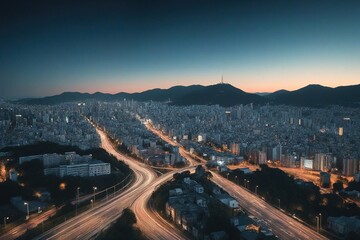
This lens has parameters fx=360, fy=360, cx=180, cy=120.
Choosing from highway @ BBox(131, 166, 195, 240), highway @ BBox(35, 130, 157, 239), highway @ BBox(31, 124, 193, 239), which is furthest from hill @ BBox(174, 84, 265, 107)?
highway @ BBox(131, 166, 195, 240)

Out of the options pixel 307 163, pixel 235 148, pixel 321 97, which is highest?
pixel 321 97

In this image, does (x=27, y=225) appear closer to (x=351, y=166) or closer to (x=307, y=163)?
(x=307, y=163)

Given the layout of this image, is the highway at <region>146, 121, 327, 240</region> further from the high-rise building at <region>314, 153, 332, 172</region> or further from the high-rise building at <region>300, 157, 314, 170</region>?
the high-rise building at <region>314, 153, 332, 172</region>

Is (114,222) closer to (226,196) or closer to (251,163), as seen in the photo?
(226,196)

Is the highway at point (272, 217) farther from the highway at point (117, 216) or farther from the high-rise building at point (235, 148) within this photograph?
the high-rise building at point (235, 148)

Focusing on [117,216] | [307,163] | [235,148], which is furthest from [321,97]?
[117,216]

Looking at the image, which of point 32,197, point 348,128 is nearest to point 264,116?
point 348,128

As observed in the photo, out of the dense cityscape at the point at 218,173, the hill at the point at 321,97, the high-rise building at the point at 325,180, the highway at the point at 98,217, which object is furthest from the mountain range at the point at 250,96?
the highway at the point at 98,217

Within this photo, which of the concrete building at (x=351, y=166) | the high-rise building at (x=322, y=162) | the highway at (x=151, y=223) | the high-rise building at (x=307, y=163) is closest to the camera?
the highway at (x=151, y=223)
